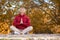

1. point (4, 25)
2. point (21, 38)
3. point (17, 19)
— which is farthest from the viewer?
point (4, 25)

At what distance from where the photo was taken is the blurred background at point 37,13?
28.8 ft

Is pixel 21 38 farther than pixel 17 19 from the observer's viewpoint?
No

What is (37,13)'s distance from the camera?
8859mm

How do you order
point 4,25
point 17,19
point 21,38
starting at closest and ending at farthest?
point 21,38
point 17,19
point 4,25

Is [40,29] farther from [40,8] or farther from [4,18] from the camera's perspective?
[4,18]

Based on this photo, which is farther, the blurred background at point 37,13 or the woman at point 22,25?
the blurred background at point 37,13

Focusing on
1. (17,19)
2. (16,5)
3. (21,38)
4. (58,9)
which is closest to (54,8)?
(58,9)

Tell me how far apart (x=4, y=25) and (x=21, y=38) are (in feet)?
14.9

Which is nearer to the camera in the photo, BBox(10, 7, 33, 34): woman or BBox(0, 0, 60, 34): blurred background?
BBox(10, 7, 33, 34): woman

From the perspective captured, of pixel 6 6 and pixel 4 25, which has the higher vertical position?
pixel 6 6

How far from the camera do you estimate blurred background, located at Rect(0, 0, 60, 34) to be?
879cm

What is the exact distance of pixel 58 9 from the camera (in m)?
9.02

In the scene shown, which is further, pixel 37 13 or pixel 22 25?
pixel 37 13

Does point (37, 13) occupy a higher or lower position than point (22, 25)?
higher
